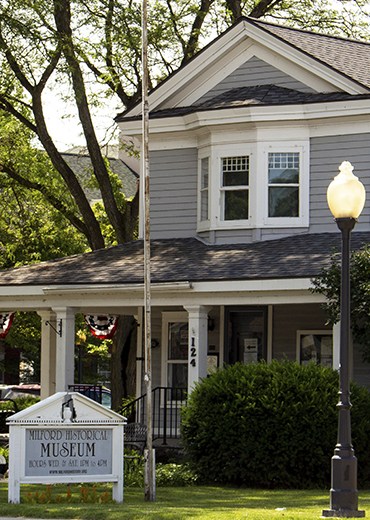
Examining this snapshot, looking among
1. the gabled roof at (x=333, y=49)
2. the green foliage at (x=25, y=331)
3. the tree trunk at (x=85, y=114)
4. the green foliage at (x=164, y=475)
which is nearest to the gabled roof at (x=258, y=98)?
the gabled roof at (x=333, y=49)

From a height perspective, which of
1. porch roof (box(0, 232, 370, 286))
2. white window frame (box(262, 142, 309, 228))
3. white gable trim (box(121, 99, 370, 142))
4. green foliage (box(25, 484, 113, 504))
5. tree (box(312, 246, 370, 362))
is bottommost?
green foliage (box(25, 484, 113, 504))

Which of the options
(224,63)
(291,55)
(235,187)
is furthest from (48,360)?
(291,55)

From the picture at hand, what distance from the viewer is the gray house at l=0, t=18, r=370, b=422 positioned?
852 inches

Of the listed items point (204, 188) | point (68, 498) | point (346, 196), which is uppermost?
point (204, 188)

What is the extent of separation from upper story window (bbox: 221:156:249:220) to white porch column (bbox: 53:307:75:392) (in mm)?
3583

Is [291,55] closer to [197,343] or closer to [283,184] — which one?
[283,184]

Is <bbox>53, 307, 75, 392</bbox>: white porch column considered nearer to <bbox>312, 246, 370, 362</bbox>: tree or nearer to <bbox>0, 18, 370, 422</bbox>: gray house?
<bbox>0, 18, 370, 422</bbox>: gray house

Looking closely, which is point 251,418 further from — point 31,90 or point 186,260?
point 31,90

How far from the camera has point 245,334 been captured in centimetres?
2341

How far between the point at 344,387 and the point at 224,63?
12056 mm

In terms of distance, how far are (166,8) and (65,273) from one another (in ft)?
31.9

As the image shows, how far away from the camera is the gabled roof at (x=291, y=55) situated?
903 inches

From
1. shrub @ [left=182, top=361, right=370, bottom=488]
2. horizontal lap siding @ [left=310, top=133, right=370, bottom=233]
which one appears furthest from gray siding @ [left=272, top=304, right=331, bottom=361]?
shrub @ [left=182, top=361, right=370, bottom=488]

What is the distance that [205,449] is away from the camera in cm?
1864
